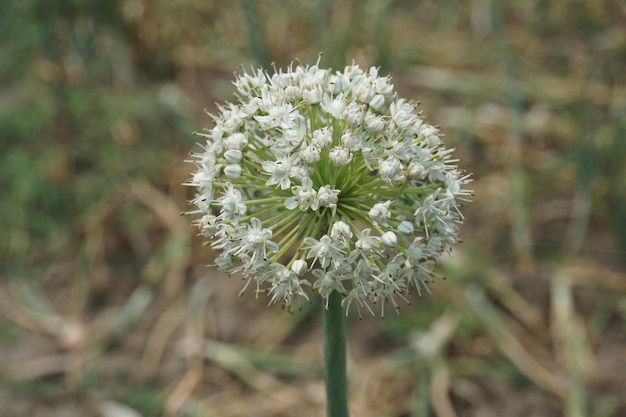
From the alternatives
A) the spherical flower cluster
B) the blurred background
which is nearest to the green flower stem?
the spherical flower cluster

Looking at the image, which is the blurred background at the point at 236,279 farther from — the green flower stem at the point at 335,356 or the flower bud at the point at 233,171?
the flower bud at the point at 233,171

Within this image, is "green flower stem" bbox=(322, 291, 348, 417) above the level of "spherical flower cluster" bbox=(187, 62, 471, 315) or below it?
below

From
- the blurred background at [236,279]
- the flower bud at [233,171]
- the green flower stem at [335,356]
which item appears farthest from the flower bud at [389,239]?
the blurred background at [236,279]

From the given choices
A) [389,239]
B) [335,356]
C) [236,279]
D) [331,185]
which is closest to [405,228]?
[389,239]

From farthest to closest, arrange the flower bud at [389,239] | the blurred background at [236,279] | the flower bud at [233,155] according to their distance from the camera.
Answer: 1. the blurred background at [236,279]
2. the flower bud at [233,155]
3. the flower bud at [389,239]

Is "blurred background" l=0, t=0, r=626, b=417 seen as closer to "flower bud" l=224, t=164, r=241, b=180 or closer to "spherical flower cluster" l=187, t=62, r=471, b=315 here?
Result: "spherical flower cluster" l=187, t=62, r=471, b=315

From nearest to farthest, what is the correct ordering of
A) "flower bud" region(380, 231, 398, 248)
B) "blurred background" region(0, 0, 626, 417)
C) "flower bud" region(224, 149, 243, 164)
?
"flower bud" region(380, 231, 398, 248)
"flower bud" region(224, 149, 243, 164)
"blurred background" region(0, 0, 626, 417)

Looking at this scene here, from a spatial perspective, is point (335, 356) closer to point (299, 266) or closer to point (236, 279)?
point (299, 266)
